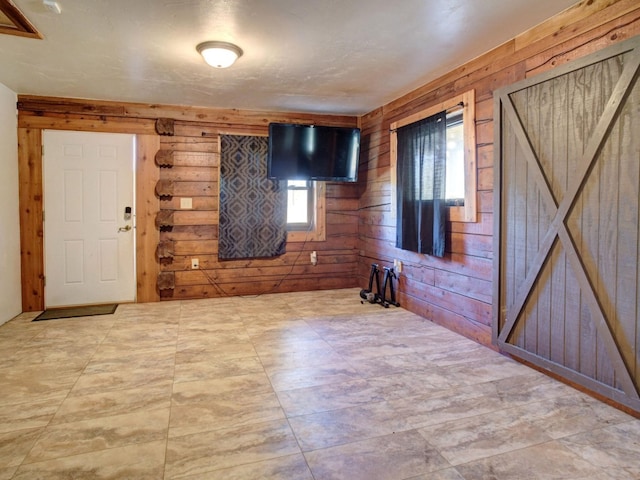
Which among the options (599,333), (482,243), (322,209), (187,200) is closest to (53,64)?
(187,200)

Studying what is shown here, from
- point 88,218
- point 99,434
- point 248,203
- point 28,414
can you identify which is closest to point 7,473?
point 99,434

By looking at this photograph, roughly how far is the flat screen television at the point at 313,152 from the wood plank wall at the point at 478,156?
296mm

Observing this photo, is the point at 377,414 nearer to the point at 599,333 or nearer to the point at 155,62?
the point at 599,333

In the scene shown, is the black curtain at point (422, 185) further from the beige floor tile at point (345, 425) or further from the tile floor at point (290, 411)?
the beige floor tile at point (345, 425)

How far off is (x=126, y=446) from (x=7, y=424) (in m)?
0.71

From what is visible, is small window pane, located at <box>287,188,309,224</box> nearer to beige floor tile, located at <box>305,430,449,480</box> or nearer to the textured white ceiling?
the textured white ceiling

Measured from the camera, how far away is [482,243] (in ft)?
10.5

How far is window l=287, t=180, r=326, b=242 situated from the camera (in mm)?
Answer: 5250

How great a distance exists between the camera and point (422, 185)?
12.7 feet

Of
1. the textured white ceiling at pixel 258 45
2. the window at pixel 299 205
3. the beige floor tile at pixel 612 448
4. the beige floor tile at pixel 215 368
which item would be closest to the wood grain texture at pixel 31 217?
the textured white ceiling at pixel 258 45

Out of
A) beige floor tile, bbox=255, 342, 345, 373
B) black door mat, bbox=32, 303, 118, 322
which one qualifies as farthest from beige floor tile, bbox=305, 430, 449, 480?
black door mat, bbox=32, 303, 118, 322

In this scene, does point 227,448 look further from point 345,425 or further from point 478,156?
point 478,156

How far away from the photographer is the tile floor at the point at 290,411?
170 cm

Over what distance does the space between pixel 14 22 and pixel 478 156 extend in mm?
3372
